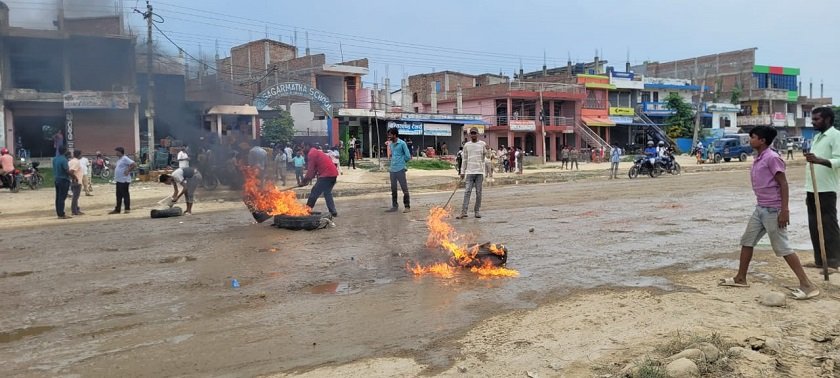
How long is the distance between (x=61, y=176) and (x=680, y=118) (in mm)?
54121

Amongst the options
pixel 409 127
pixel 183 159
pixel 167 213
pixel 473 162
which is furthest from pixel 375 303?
pixel 409 127

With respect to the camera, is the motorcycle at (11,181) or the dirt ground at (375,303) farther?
the motorcycle at (11,181)

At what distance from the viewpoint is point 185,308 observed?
5.48 m

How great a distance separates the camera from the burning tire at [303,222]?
33.4 ft

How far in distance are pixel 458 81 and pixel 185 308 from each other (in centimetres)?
5559

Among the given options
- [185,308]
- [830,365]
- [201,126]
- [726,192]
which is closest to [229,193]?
[201,126]

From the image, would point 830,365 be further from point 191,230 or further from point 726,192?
point 726,192

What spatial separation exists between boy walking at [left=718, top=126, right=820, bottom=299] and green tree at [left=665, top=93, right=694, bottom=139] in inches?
2128

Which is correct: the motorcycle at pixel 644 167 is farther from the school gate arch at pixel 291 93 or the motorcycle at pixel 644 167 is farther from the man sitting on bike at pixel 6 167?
the man sitting on bike at pixel 6 167

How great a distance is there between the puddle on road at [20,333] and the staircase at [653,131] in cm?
5554

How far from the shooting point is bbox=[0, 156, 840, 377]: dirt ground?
13.3 feet

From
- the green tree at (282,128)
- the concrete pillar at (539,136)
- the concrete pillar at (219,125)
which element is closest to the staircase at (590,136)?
the concrete pillar at (539,136)

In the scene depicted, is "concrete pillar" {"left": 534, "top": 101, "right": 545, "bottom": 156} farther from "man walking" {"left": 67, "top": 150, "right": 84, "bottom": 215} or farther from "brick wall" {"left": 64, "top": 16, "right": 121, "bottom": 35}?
"brick wall" {"left": 64, "top": 16, "right": 121, "bottom": 35}

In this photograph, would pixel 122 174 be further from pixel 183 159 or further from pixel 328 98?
pixel 328 98
